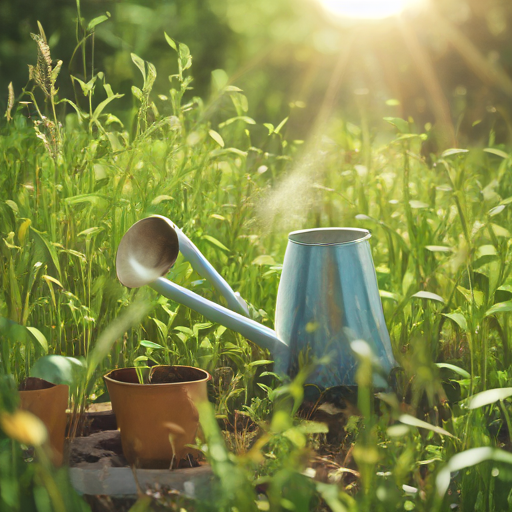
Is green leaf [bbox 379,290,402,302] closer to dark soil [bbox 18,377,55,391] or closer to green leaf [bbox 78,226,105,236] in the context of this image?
green leaf [bbox 78,226,105,236]

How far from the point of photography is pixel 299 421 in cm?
96

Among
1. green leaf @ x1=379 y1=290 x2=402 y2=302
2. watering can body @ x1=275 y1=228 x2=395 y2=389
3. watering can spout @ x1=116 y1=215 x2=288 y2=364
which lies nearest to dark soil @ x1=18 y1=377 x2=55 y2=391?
watering can spout @ x1=116 y1=215 x2=288 y2=364

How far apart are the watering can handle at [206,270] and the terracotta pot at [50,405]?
0.31 metres

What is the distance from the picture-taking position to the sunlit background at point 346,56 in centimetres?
305

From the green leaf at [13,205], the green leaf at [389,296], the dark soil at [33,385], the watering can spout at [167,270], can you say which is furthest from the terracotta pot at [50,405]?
the green leaf at [389,296]

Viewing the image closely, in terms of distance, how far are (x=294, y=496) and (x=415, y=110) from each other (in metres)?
3.06

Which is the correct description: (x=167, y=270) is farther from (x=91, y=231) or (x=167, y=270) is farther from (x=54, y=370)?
(x=54, y=370)

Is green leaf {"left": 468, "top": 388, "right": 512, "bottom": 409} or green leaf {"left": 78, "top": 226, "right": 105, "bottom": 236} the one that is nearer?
green leaf {"left": 468, "top": 388, "right": 512, "bottom": 409}

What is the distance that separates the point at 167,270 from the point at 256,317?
25cm

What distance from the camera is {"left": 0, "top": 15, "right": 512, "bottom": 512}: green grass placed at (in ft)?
2.40

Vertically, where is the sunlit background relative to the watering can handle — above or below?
above

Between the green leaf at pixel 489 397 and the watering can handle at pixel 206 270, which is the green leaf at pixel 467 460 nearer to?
the green leaf at pixel 489 397

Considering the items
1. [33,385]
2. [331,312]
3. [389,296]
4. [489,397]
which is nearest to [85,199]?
[33,385]

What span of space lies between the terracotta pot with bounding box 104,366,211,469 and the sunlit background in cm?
216
